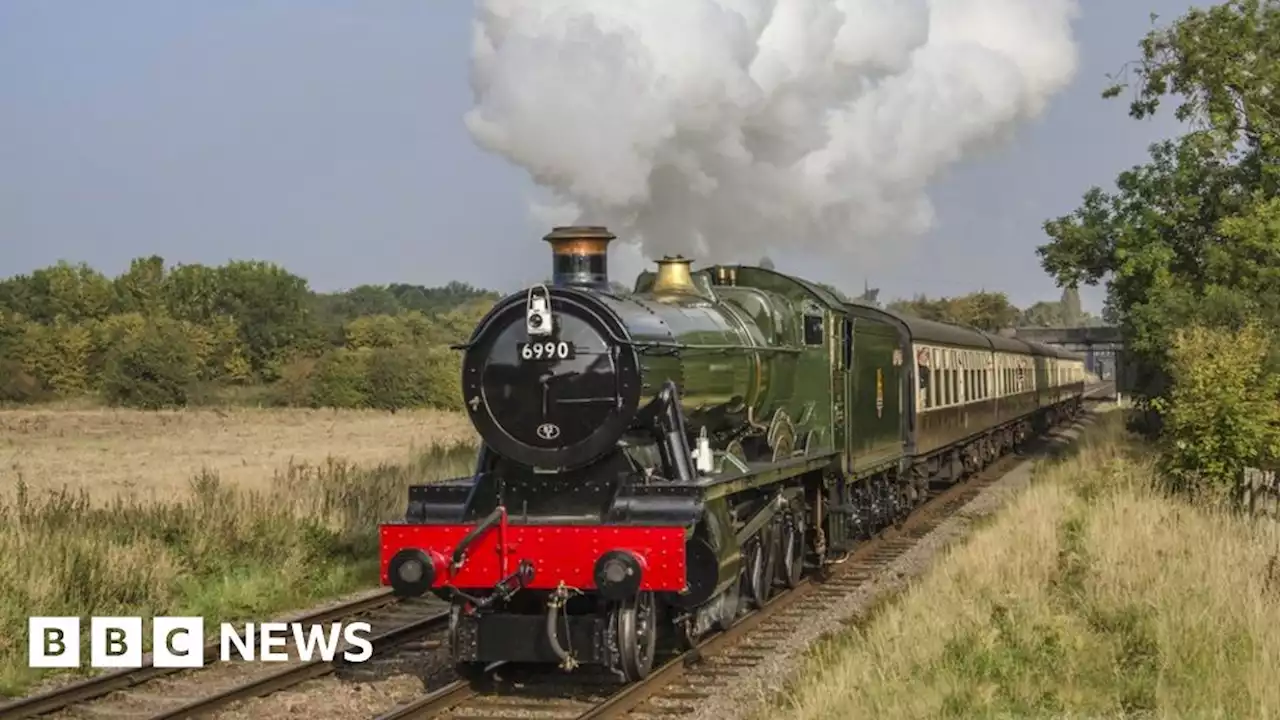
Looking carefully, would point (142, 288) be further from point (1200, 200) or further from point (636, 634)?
point (636, 634)

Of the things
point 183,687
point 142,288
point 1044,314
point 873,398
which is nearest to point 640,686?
point 183,687

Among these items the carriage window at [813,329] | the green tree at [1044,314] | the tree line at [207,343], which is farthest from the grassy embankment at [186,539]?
the green tree at [1044,314]

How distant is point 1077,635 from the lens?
9203 millimetres

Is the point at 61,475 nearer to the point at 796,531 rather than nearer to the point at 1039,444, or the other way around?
the point at 796,531

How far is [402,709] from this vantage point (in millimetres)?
8234

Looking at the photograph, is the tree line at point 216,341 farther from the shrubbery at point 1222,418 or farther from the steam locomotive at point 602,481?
the steam locomotive at point 602,481

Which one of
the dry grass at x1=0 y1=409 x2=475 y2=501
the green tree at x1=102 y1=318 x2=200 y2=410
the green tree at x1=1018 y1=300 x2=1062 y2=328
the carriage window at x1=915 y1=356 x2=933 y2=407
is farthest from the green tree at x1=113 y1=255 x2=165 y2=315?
the green tree at x1=1018 y1=300 x2=1062 y2=328

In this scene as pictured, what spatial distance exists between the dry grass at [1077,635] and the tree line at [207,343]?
38966 millimetres

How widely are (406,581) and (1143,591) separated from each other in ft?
18.6

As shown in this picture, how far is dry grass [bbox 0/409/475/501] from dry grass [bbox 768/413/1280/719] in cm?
1099

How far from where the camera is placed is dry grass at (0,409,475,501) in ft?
76.0

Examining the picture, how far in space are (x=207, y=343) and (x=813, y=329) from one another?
2573 inches

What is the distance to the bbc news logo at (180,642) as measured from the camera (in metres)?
10.2

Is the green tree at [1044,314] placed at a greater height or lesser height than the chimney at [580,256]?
greater
